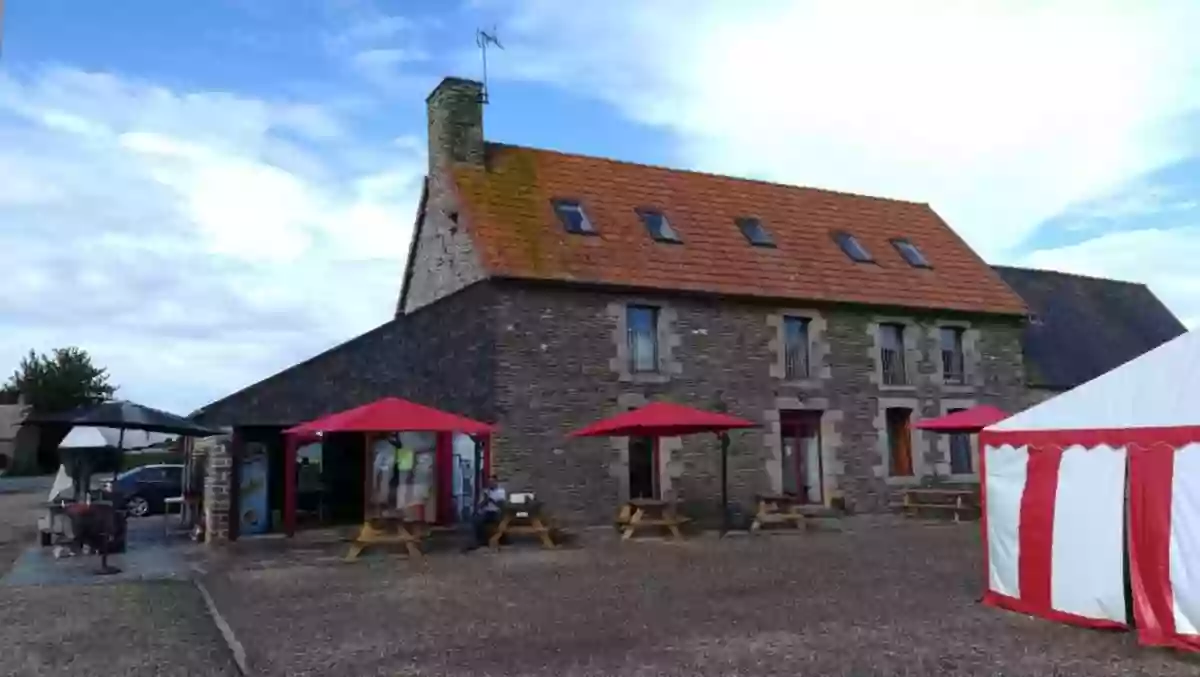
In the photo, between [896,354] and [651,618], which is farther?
[896,354]

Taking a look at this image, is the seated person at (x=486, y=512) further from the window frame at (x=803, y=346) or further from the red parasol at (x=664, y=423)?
the window frame at (x=803, y=346)

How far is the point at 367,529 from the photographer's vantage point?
526 inches

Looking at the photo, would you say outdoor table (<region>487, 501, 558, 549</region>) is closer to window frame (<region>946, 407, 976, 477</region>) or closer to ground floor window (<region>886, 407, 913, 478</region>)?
ground floor window (<region>886, 407, 913, 478</region>)

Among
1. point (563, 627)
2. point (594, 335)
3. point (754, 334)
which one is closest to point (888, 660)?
point (563, 627)

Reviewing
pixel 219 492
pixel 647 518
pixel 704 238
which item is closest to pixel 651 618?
pixel 647 518

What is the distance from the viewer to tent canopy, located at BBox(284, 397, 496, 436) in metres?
12.7

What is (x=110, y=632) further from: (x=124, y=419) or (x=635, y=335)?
(x=635, y=335)

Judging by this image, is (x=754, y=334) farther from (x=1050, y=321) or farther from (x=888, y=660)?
(x=888, y=660)

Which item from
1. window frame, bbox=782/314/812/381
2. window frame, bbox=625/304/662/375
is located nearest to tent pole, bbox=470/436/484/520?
window frame, bbox=625/304/662/375

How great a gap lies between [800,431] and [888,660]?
13.4 metres

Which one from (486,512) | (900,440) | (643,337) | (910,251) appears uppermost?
(910,251)

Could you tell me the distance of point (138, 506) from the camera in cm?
2344

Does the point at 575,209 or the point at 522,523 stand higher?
the point at 575,209

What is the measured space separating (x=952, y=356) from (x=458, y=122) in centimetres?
1202
